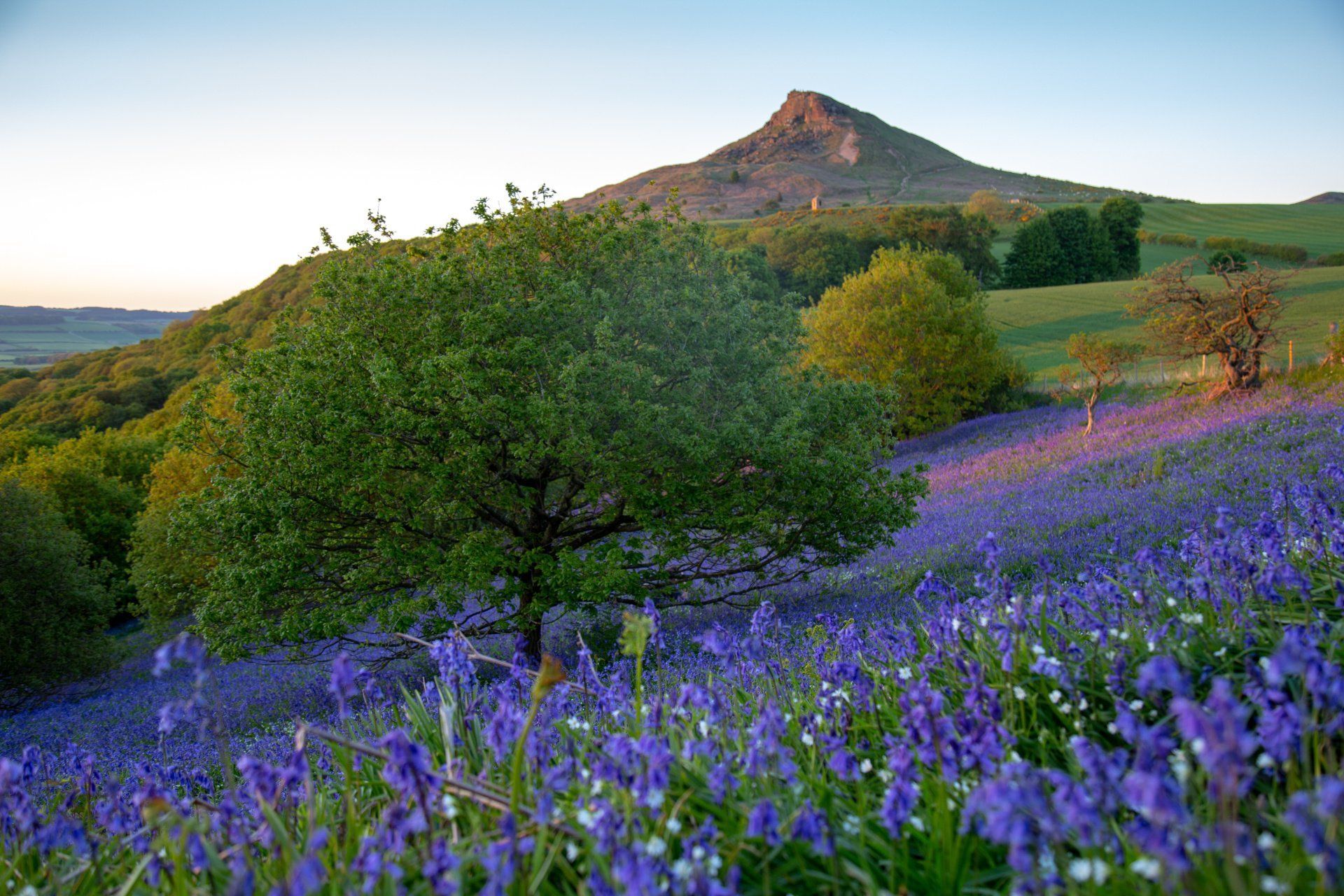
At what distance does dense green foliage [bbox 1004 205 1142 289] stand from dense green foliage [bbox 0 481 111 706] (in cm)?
8375

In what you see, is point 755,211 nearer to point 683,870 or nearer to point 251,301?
point 251,301

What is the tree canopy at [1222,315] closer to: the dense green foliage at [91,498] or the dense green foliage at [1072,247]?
the dense green foliage at [91,498]

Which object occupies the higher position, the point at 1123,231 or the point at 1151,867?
the point at 1123,231

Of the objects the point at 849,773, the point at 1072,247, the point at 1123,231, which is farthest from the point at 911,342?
the point at 1123,231

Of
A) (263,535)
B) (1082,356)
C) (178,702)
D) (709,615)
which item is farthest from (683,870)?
(1082,356)

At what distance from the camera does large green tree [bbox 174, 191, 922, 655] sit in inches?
406


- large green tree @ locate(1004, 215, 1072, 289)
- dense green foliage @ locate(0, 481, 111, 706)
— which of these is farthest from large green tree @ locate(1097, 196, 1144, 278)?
dense green foliage @ locate(0, 481, 111, 706)

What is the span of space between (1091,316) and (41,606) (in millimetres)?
63523

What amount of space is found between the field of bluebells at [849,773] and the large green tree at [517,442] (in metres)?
4.51

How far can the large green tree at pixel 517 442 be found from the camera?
33.9 feet

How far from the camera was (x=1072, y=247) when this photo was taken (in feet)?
287

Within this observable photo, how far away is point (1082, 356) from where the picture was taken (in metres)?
25.8

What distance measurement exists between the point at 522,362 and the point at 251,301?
81.8 metres

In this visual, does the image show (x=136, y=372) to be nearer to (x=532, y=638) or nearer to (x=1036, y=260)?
(x=532, y=638)
